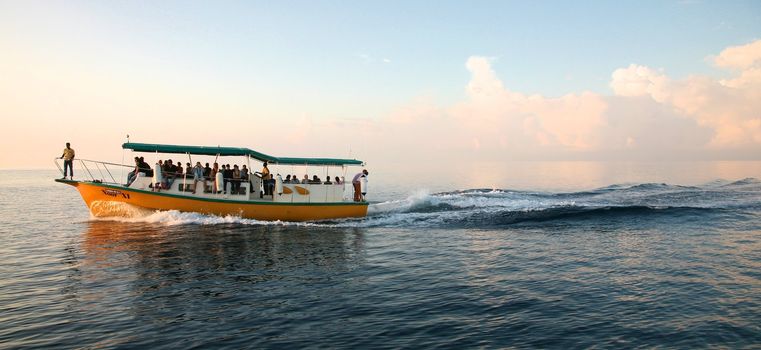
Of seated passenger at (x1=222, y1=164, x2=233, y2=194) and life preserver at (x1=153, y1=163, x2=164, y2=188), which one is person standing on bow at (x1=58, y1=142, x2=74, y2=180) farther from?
seated passenger at (x1=222, y1=164, x2=233, y2=194)

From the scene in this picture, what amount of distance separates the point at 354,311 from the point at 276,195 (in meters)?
15.0

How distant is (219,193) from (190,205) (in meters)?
1.55

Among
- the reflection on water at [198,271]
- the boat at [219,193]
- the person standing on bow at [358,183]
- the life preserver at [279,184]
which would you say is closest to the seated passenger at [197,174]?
the boat at [219,193]

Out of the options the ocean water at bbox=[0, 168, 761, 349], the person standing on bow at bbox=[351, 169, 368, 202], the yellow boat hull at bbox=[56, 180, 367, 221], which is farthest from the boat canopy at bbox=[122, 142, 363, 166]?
the person standing on bow at bbox=[351, 169, 368, 202]

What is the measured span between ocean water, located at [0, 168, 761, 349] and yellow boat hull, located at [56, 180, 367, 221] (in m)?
0.69

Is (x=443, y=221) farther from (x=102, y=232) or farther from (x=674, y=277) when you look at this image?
(x=102, y=232)

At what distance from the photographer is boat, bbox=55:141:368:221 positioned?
21.5 meters

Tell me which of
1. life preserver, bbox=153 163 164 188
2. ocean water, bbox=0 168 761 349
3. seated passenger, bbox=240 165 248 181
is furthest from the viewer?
seated passenger, bbox=240 165 248 181

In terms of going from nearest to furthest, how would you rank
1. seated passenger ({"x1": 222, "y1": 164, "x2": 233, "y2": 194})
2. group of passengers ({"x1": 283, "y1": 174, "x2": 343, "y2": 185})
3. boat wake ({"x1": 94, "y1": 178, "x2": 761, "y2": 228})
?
boat wake ({"x1": 94, "y1": 178, "x2": 761, "y2": 228}) < seated passenger ({"x1": 222, "y1": 164, "x2": 233, "y2": 194}) < group of passengers ({"x1": 283, "y1": 174, "x2": 343, "y2": 185})

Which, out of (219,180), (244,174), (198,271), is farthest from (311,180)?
(198,271)

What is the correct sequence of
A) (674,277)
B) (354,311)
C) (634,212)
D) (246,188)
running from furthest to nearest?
(634,212) < (246,188) < (674,277) < (354,311)

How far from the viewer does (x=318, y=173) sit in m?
26.4

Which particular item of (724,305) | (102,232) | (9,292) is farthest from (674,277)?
(102,232)

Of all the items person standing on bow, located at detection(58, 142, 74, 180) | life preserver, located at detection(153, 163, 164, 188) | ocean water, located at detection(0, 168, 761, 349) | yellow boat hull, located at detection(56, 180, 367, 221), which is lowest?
ocean water, located at detection(0, 168, 761, 349)
